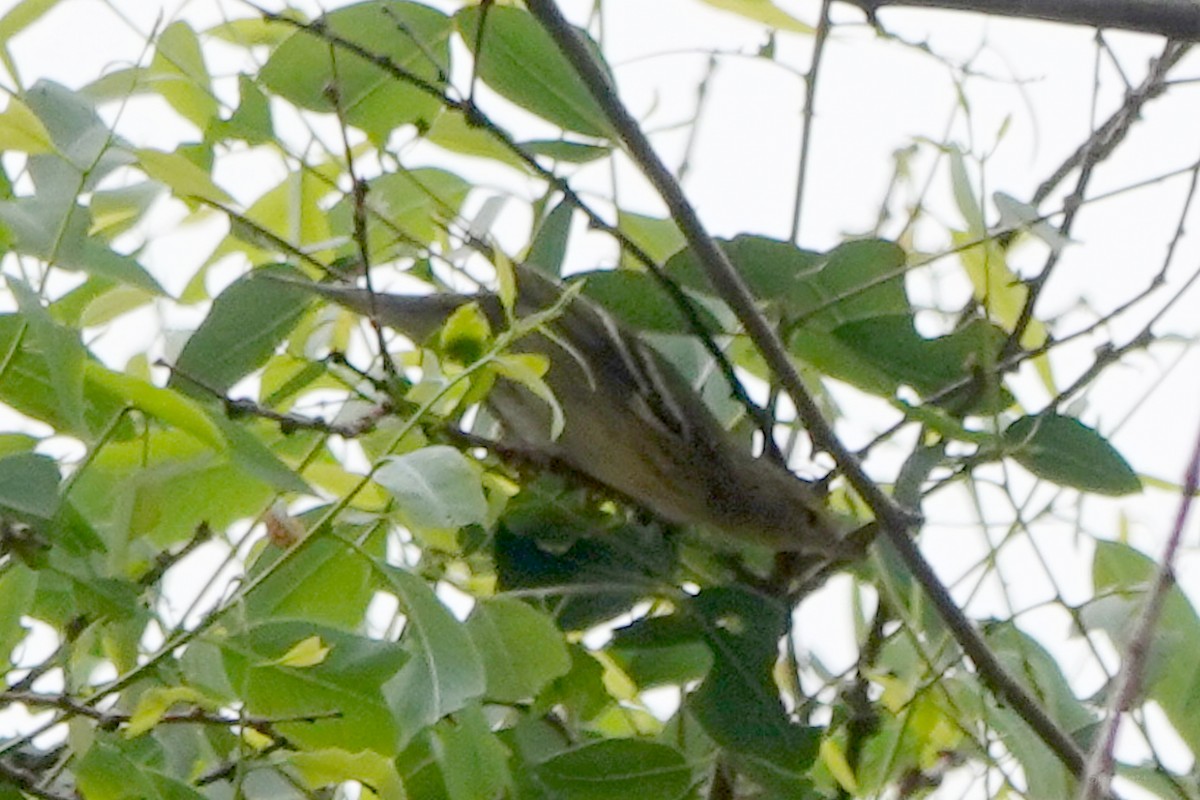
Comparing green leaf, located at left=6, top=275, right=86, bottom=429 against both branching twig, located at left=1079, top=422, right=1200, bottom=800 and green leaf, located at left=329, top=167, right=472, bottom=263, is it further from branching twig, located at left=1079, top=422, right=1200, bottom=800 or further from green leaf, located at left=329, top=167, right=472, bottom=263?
branching twig, located at left=1079, top=422, right=1200, bottom=800

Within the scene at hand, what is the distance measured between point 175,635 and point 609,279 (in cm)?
18

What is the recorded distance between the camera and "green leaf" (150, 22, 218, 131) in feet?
1.84

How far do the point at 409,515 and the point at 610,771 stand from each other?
12 cm

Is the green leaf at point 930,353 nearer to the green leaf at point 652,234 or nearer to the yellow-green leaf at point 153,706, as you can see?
the green leaf at point 652,234

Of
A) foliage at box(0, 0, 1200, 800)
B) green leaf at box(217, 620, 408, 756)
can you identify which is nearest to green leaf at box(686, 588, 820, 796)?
foliage at box(0, 0, 1200, 800)

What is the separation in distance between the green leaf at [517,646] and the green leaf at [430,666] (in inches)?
1.4

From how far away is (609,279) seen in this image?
0.54 metres

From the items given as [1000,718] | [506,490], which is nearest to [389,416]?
[506,490]

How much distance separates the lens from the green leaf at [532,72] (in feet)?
1.73

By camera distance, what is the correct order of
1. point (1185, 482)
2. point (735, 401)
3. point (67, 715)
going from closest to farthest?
point (1185, 482) < point (67, 715) < point (735, 401)

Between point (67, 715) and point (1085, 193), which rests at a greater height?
point (1085, 193)

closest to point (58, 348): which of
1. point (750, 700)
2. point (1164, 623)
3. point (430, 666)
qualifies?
point (430, 666)

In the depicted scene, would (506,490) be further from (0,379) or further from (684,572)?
(0,379)

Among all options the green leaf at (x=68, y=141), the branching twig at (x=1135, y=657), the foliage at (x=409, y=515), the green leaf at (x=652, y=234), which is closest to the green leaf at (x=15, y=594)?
the foliage at (x=409, y=515)
